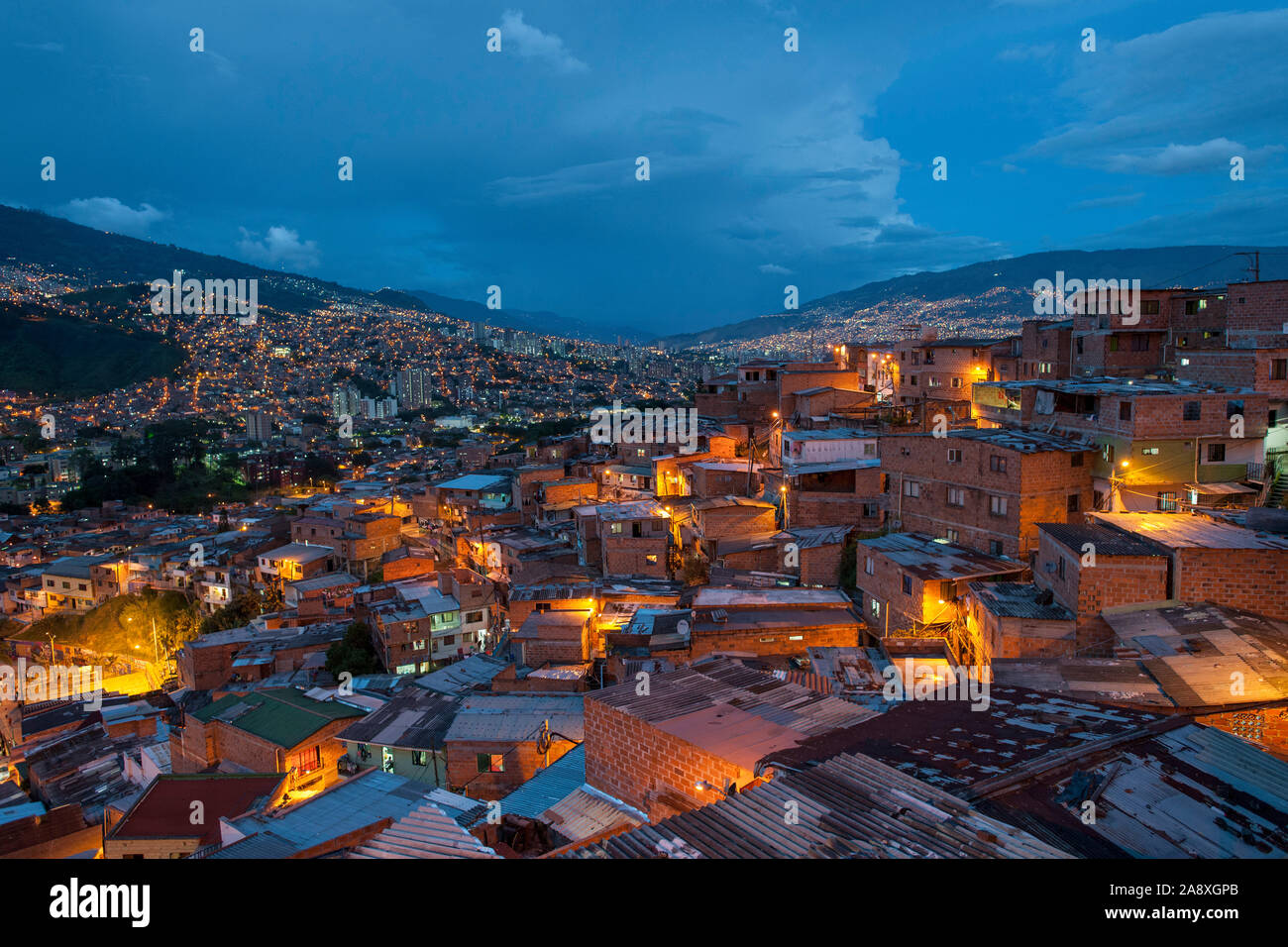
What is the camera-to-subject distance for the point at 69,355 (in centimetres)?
7494

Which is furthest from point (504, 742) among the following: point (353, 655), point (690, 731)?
point (353, 655)

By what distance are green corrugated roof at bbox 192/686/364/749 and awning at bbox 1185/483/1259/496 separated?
13.9m

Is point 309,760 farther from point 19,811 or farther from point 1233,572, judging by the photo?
point 1233,572

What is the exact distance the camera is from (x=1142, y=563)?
9.16 m

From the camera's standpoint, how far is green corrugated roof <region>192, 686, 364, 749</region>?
1202 cm

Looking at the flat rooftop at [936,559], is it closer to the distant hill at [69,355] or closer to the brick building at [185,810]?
the brick building at [185,810]

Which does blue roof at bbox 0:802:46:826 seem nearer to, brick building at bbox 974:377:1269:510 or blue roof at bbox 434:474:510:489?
blue roof at bbox 434:474:510:489

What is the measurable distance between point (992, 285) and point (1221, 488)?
82.2 m

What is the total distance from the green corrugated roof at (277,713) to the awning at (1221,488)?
13.9 meters

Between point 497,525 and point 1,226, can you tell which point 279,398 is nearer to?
point 497,525

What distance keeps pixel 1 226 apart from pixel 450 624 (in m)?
155

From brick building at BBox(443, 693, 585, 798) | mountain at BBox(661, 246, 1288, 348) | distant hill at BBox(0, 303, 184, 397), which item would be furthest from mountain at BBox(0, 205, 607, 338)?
brick building at BBox(443, 693, 585, 798)

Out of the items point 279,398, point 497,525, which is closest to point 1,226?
point 279,398

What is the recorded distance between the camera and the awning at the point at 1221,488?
12.6m
